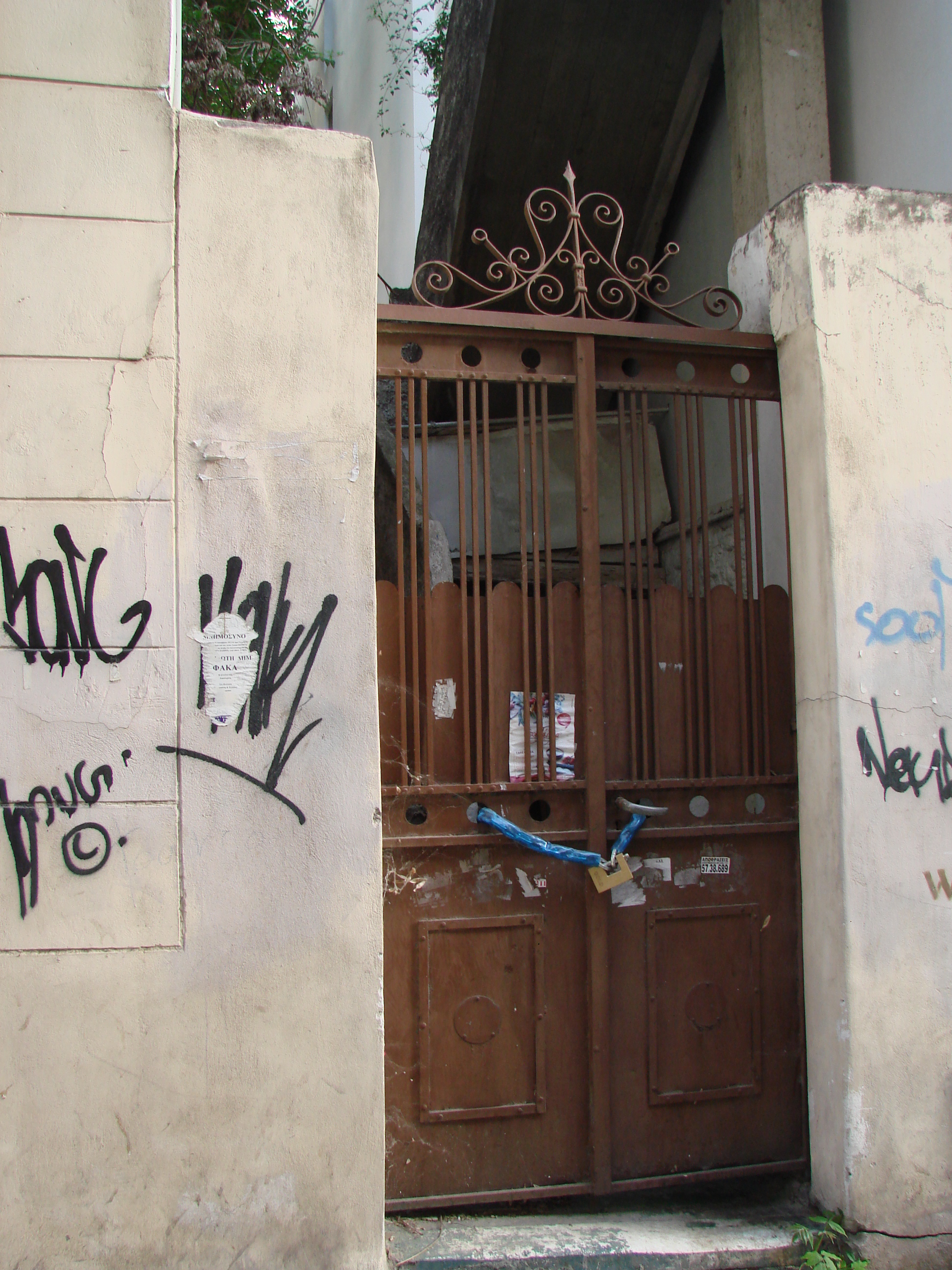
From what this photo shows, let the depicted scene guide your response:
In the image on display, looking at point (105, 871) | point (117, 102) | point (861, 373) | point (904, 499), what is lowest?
point (105, 871)

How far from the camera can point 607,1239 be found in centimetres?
286

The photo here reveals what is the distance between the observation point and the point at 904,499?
3.18 metres

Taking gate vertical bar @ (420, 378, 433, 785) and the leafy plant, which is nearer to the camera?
the leafy plant

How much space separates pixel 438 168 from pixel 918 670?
16.3 feet

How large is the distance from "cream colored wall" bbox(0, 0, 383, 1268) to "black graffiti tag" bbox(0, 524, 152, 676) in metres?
0.02

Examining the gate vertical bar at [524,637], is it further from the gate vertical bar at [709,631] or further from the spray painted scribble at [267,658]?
the spray painted scribble at [267,658]

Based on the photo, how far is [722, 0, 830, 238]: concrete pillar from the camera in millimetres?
4457

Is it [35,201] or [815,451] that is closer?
[35,201]

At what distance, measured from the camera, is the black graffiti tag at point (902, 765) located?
309 centimetres

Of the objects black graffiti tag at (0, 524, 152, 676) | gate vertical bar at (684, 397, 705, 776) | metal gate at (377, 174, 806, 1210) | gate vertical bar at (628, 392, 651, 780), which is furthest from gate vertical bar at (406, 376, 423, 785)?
gate vertical bar at (684, 397, 705, 776)

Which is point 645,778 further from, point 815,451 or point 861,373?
point 861,373

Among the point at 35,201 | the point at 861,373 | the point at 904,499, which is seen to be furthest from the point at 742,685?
the point at 35,201

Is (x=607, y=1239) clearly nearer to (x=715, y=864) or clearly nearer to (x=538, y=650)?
(x=715, y=864)

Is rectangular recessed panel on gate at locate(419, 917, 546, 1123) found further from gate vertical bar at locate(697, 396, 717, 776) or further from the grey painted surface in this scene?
the grey painted surface
